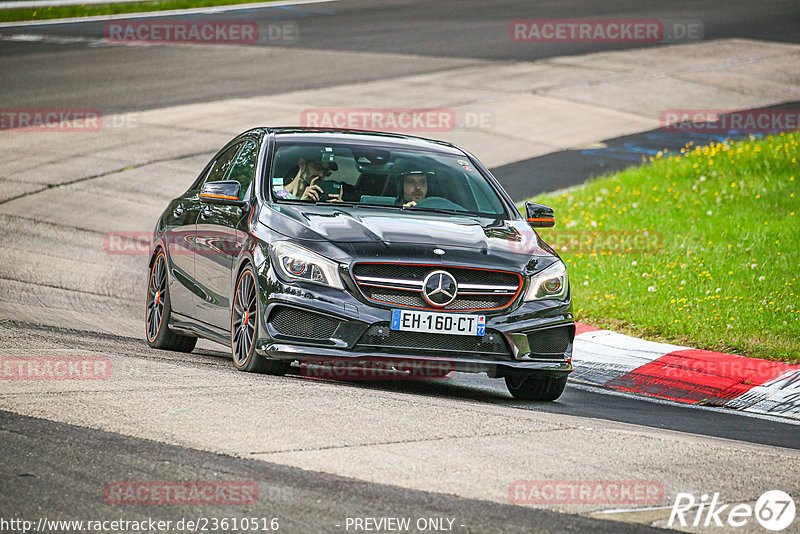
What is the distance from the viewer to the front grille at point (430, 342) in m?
7.79

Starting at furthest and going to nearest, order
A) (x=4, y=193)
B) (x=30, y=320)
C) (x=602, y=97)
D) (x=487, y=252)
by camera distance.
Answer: (x=602, y=97)
(x=4, y=193)
(x=30, y=320)
(x=487, y=252)

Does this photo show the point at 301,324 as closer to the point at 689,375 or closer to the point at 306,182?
the point at 306,182

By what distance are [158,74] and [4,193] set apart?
1022 centimetres

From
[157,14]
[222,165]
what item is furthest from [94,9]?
[222,165]

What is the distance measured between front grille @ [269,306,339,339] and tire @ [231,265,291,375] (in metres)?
0.22

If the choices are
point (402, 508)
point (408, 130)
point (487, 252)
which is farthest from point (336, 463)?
point (408, 130)

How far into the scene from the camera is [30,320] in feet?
34.3

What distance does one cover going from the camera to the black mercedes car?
7.83 m

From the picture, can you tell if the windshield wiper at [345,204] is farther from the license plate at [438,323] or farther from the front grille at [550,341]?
the front grille at [550,341]

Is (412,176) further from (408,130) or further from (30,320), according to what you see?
(408,130)

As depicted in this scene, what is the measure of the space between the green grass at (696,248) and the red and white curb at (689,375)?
44cm

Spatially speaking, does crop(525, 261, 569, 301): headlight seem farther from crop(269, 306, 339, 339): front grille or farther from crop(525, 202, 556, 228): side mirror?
crop(269, 306, 339, 339): front grille

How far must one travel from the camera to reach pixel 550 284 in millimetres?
8242

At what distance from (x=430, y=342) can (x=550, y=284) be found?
36.2 inches
